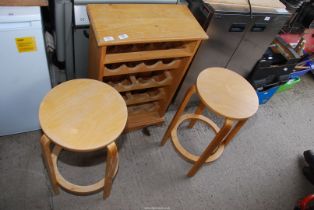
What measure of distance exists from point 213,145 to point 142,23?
0.77 meters

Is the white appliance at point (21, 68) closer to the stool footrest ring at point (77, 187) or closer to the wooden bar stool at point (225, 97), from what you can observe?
the stool footrest ring at point (77, 187)

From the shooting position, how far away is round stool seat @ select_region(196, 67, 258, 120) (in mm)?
1361

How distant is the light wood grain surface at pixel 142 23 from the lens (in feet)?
4.12

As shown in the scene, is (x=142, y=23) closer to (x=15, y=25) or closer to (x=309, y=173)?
(x=15, y=25)

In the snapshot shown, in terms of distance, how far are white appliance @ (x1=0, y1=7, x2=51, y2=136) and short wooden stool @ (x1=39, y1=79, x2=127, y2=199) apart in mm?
227

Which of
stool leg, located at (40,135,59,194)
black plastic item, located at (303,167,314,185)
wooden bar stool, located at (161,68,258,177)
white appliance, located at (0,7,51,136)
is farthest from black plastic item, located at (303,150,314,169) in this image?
white appliance, located at (0,7,51,136)

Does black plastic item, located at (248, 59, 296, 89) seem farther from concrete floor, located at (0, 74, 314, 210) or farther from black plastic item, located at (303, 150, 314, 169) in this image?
black plastic item, located at (303, 150, 314, 169)

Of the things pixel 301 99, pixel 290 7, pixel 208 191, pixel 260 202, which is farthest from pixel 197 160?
pixel 301 99

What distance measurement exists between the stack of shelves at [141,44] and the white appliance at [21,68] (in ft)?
0.89

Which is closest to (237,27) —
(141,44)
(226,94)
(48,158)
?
(226,94)

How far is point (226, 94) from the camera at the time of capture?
4.70 ft

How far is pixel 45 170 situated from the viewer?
159 cm

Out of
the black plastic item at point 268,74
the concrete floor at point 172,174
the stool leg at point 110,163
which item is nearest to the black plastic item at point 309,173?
the concrete floor at point 172,174

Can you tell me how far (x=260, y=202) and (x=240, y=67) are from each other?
3.21ft
